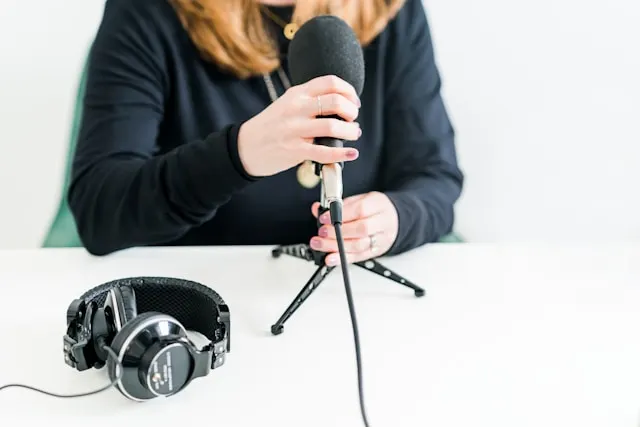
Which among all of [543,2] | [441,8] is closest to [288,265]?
[441,8]

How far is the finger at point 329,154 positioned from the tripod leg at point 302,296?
16 centimetres

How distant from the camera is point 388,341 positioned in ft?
2.08

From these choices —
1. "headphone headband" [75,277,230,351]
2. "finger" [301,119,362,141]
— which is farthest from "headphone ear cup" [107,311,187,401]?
"finger" [301,119,362,141]

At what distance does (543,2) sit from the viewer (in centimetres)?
110

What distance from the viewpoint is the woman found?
764 mm

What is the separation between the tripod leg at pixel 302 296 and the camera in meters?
0.65

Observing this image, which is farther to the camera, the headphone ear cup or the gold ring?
the gold ring

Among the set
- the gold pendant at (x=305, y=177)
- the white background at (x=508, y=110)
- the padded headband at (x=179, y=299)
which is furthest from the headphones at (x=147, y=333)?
the white background at (x=508, y=110)

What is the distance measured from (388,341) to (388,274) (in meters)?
0.12

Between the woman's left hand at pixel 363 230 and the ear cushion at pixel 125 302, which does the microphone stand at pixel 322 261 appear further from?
the ear cushion at pixel 125 302

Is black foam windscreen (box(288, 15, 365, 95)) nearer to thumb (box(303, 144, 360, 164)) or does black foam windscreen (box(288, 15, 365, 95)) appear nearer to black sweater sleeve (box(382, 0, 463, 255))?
thumb (box(303, 144, 360, 164))

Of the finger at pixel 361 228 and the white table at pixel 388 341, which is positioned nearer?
the white table at pixel 388 341

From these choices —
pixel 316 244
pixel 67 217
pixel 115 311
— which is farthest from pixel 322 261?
pixel 67 217

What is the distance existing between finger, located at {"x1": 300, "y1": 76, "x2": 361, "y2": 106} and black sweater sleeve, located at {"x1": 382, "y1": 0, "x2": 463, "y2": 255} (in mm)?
367
